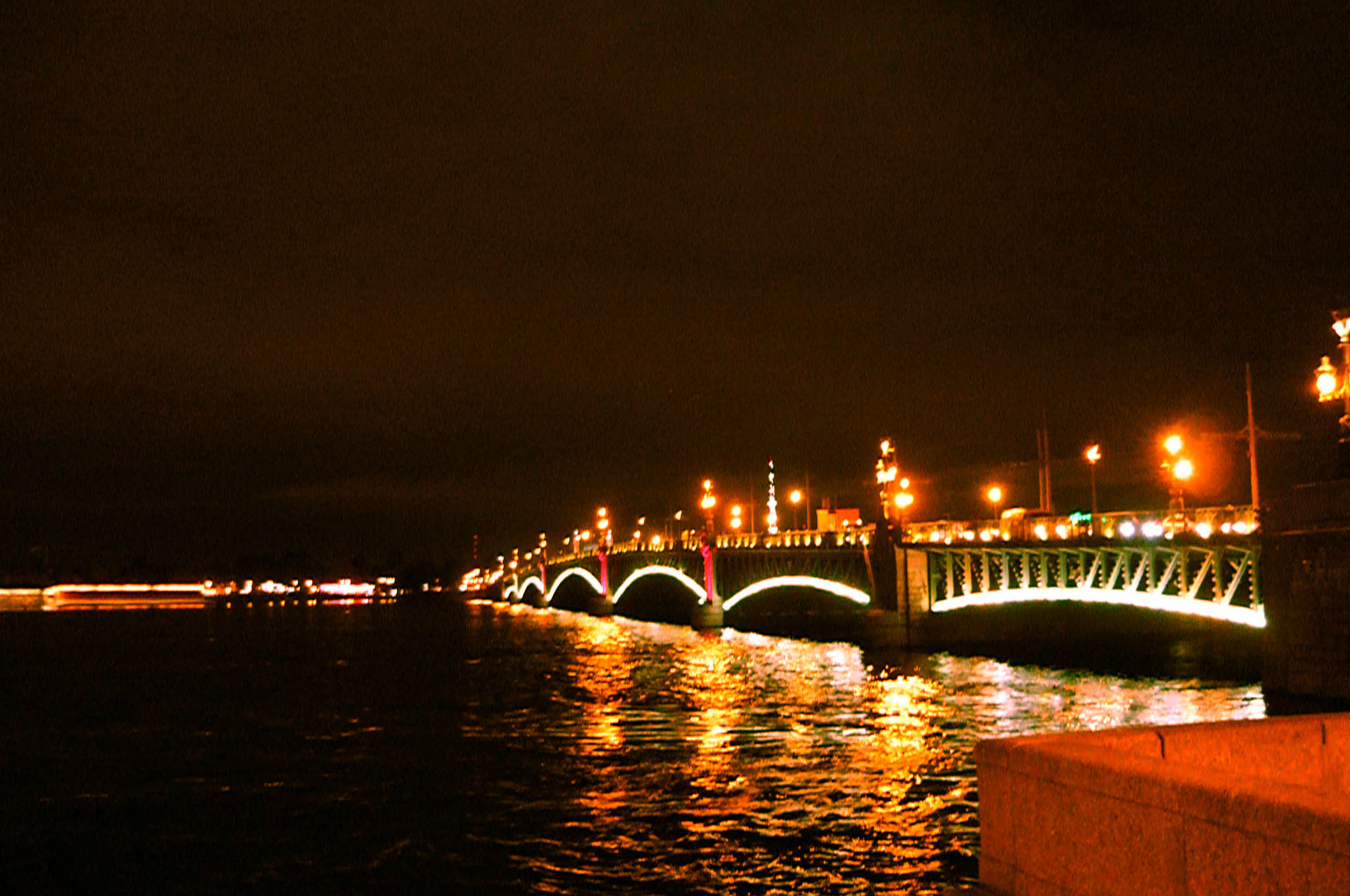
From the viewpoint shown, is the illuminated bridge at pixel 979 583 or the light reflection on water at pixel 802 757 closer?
the light reflection on water at pixel 802 757

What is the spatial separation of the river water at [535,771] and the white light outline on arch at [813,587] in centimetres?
938

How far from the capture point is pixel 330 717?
134 ft

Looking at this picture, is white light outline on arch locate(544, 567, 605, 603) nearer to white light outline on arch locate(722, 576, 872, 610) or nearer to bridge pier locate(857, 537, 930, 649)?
white light outline on arch locate(722, 576, 872, 610)

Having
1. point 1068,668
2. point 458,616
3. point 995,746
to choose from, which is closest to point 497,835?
point 995,746

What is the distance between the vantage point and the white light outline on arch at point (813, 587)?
71375 mm

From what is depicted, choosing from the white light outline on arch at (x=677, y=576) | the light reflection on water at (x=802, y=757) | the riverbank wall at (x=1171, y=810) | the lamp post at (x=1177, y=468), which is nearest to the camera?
the riverbank wall at (x=1171, y=810)

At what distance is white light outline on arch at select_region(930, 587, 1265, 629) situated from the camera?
3869 centimetres

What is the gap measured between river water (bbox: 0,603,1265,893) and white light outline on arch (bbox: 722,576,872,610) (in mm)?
9383

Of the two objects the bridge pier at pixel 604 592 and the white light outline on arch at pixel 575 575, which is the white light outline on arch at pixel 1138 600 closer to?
the bridge pier at pixel 604 592

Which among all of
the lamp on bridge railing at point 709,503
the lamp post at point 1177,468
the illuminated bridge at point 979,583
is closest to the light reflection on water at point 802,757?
the illuminated bridge at point 979,583

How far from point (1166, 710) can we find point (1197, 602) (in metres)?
6.88

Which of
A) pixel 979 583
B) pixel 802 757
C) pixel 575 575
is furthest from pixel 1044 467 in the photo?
pixel 575 575

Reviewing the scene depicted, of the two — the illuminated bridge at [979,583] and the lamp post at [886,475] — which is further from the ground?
the lamp post at [886,475]

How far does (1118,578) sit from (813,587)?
2484cm
